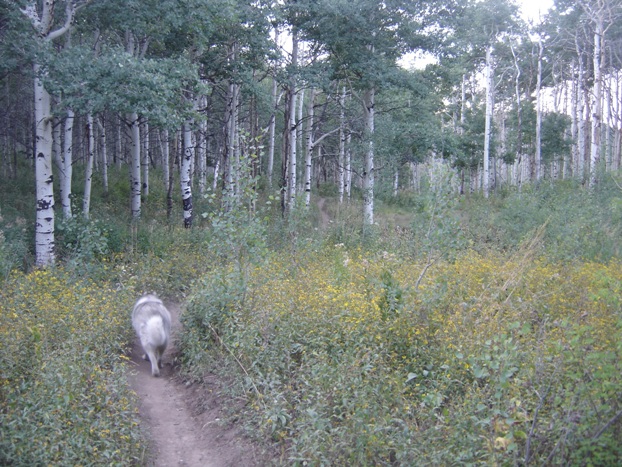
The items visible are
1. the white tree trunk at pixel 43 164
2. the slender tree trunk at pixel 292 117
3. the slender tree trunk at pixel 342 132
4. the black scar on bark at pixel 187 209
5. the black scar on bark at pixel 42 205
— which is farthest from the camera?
the slender tree trunk at pixel 342 132

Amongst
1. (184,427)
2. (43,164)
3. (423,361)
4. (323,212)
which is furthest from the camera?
(323,212)

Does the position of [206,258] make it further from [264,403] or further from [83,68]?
[264,403]

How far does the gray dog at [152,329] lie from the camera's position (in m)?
7.85

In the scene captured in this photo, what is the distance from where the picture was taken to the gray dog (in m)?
7.85

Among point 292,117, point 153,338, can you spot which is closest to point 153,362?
point 153,338

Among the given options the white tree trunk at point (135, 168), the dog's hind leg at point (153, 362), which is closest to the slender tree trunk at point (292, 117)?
the white tree trunk at point (135, 168)

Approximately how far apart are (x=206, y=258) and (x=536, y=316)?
8180 mm

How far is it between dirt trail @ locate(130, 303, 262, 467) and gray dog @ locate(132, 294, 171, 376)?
268mm

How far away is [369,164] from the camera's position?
20797mm

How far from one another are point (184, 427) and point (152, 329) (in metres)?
1.89

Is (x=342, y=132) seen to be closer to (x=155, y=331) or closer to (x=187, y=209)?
(x=187, y=209)

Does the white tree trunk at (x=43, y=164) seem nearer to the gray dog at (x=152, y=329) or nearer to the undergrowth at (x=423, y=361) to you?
the gray dog at (x=152, y=329)

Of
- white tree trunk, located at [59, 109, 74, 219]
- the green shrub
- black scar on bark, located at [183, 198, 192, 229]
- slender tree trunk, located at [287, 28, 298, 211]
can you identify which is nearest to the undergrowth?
the green shrub

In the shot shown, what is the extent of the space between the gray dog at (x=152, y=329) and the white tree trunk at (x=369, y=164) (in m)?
11.8
